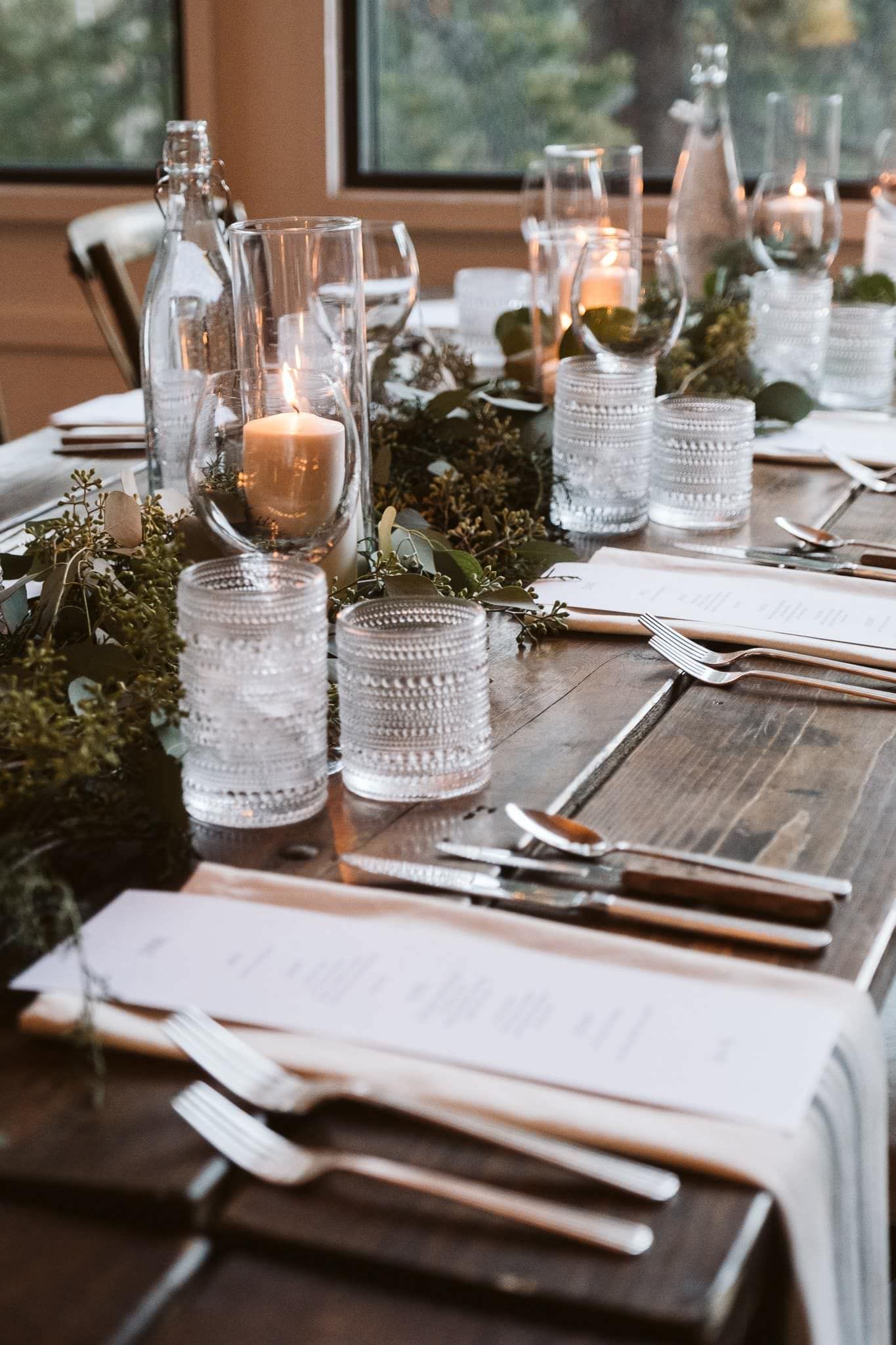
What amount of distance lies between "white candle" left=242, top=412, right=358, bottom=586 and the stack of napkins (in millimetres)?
717

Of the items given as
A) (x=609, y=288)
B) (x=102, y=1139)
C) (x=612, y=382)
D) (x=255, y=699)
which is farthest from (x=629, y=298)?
(x=102, y=1139)

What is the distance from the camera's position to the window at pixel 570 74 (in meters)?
2.99

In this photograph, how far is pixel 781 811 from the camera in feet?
2.57

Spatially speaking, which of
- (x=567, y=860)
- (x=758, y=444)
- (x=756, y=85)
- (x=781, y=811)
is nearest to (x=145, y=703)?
(x=567, y=860)

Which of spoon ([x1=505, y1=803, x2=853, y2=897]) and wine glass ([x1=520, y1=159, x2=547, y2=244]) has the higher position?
wine glass ([x1=520, y1=159, x2=547, y2=244])

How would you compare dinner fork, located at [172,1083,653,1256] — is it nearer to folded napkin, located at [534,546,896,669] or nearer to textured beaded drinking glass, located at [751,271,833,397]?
folded napkin, located at [534,546,896,669]

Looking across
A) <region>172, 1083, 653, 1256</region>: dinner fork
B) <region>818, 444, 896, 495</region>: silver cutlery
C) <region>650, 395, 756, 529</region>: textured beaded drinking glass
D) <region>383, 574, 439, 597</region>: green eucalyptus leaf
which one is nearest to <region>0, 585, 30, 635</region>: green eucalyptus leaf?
<region>383, 574, 439, 597</region>: green eucalyptus leaf

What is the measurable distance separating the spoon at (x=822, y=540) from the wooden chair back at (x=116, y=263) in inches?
48.0

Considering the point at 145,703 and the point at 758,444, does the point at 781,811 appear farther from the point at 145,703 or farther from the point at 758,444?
the point at 758,444

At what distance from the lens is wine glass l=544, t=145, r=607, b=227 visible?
185 cm

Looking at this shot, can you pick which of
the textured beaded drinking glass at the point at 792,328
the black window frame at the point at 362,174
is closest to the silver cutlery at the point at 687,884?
the textured beaded drinking glass at the point at 792,328

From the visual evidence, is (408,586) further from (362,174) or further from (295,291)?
(362,174)

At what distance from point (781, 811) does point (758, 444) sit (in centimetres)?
91

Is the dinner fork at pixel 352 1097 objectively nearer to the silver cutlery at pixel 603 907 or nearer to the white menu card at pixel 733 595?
the silver cutlery at pixel 603 907
